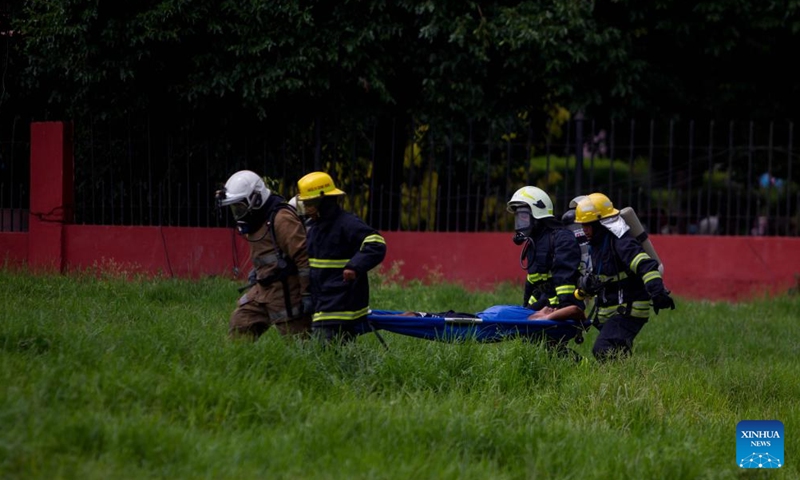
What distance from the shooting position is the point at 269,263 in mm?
8141

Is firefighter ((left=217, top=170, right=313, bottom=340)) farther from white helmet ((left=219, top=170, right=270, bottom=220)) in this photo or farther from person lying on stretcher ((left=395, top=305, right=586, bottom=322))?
person lying on stretcher ((left=395, top=305, right=586, bottom=322))

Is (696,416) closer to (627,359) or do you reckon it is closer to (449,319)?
(627,359)

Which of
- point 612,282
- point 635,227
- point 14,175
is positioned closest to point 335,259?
point 612,282

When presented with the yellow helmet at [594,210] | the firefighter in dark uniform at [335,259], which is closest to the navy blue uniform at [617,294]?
the yellow helmet at [594,210]

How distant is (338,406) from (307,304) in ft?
5.75

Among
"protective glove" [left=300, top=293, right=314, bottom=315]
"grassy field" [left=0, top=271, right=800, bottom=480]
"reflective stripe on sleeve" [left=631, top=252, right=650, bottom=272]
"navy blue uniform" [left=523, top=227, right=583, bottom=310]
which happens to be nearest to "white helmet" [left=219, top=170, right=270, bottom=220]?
"protective glove" [left=300, top=293, right=314, bottom=315]

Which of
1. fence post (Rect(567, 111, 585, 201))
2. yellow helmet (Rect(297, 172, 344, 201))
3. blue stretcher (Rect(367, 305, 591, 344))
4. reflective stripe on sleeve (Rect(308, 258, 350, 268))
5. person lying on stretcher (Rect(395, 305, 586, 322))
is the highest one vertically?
fence post (Rect(567, 111, 585, 201))

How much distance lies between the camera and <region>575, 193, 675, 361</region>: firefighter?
28.6 feet

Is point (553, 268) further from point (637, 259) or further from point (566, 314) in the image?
point (637, 259)

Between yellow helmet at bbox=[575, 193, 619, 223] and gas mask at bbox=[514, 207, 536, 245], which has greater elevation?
yellow helmet at bbox=[575, 193, 619, 223]

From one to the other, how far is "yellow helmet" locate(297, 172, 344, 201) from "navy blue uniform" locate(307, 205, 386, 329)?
14 cm

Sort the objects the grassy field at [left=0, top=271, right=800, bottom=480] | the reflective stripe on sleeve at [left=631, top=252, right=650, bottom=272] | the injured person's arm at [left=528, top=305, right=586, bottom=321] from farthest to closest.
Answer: the reflective stripe on sleeve at [left=631, top=252, right=650, bottom=272]
the injured person's arm at [left=528, top=305, right=586, bottom=321]
the grassy field at [left=0, top=271, right=800, bottom=480]

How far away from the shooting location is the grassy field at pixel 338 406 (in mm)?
5566

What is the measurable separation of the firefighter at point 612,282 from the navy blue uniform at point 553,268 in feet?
0.43
